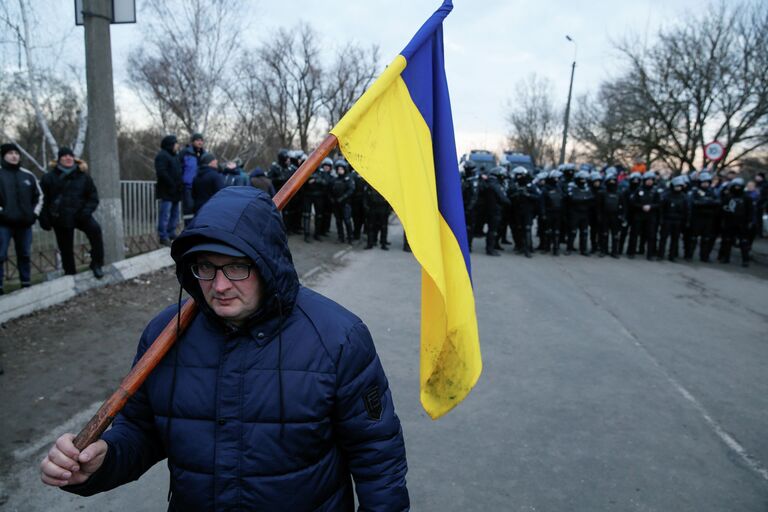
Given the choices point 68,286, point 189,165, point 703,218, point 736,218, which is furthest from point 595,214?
point 68,286

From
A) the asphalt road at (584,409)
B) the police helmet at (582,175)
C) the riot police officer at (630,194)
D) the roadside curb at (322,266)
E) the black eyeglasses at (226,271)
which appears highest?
the police helmet at (582,175)

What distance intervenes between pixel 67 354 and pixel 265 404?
4.60m

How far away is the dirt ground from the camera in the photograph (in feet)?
14.0

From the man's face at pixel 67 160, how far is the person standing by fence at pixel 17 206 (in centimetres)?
40

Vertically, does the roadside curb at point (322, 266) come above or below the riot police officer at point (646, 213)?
below

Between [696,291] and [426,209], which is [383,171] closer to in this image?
[426,209]

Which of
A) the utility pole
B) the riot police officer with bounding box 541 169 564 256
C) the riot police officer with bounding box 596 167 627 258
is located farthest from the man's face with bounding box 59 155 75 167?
the riot police officer with bounding box 596 167 627 258

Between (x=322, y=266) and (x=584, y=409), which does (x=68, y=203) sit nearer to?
(x=322, y=266)

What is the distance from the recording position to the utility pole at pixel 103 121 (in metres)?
7.33

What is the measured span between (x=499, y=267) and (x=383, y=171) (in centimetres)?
1008

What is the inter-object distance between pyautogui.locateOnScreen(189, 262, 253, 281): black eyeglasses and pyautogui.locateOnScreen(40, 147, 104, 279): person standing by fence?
20.9ft

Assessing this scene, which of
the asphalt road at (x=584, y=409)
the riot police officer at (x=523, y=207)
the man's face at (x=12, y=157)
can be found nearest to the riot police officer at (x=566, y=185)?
the riot police officer at (x=523, y=207)

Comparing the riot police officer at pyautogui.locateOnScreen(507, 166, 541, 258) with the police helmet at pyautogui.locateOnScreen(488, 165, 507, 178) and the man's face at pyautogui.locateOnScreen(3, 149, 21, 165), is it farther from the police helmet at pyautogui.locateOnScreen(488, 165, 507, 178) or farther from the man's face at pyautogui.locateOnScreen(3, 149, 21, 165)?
the man's face at pyautogui.locateOnScreen(3, 149, 21, 165)

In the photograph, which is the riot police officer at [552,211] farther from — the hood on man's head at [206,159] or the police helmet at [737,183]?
the hood on man's head at [206,159]
